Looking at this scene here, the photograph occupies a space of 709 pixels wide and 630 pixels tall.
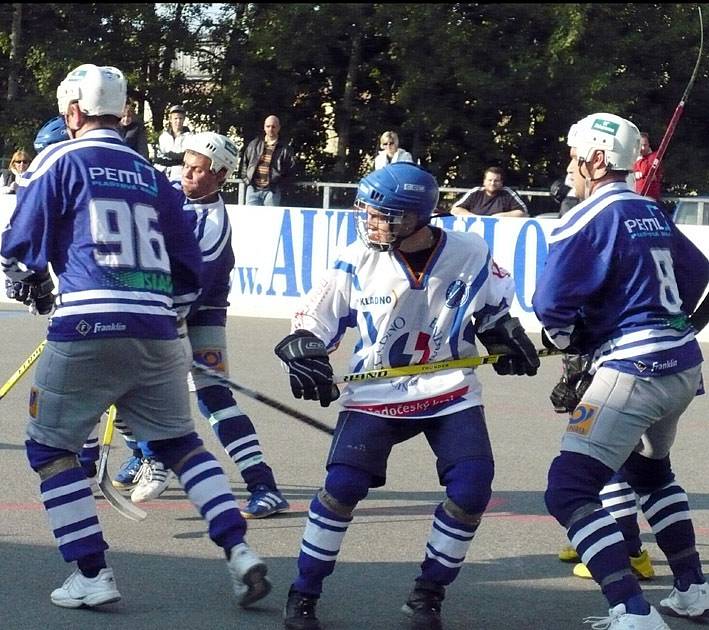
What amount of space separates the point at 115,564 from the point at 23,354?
6.21 meters

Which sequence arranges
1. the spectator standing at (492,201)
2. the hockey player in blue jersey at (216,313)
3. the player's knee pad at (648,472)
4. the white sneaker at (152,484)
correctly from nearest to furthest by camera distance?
the player's knee pad at (648,472), the hockey player in blue jersey at (216,313), the white sneaker at (152,484), the spectator standing at (492,201)

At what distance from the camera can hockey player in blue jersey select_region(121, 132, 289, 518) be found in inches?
263

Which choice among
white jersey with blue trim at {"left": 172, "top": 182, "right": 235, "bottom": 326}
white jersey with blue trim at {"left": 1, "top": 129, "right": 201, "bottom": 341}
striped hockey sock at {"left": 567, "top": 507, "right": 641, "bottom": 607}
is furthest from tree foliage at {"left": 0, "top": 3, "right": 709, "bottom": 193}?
striped hockey sock at {"left": 567, "top": 507, "right": 641, "bottom": 607}

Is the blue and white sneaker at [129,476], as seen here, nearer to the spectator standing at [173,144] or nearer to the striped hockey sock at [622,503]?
the striped hockey sock at [622,503]

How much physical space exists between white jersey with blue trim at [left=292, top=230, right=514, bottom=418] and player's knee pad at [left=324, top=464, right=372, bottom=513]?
0.71 feet

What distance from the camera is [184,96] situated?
81.1ft

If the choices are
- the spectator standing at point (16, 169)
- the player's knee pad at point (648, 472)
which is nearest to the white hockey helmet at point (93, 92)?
the player's knee pad at point (648, 472)

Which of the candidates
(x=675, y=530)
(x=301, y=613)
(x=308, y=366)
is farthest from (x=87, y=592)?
(x=675, y=530)

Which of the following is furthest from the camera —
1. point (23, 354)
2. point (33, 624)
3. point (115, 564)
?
point (23, 354)

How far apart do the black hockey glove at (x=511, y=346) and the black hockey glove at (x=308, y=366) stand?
2.00ft

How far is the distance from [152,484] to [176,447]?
1762 mm

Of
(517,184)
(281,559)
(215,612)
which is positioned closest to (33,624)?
(215,612)

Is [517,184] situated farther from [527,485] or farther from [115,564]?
[115,564]

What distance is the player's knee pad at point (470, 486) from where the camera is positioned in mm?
4953
